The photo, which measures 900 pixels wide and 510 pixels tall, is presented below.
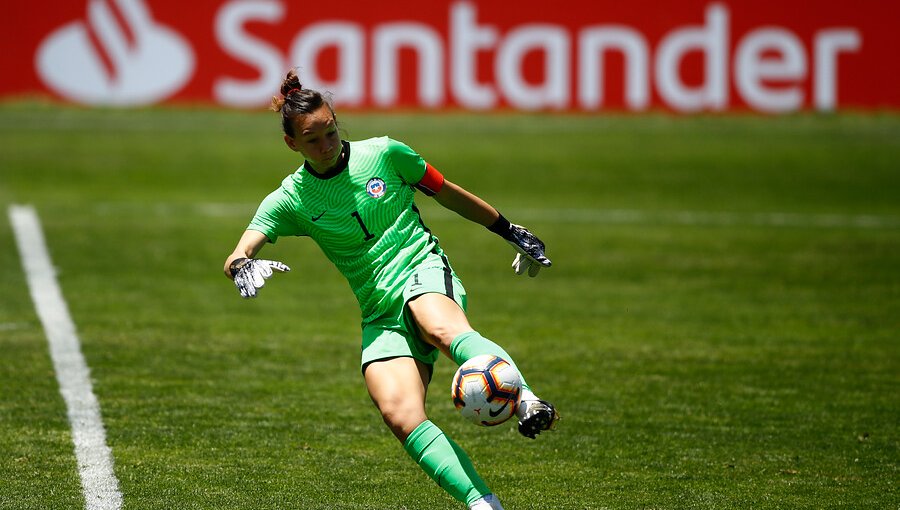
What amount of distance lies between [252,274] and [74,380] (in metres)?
3.88

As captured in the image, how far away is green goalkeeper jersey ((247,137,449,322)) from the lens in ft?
20.9

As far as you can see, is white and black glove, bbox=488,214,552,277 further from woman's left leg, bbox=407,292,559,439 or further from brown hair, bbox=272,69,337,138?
brown hair, bbox=272,69,337,138

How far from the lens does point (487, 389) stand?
556cm

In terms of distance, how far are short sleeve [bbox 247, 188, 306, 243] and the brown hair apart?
385mm

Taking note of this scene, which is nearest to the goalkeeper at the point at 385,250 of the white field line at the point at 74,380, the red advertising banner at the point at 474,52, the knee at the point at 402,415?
the knee at the point at 402,415

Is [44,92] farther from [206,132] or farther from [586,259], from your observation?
[586,259]

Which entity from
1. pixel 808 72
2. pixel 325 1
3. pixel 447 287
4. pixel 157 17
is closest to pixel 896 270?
pixel 447 287

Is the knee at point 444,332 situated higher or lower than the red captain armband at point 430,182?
lower

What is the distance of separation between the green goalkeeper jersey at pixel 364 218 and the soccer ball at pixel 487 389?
2.65 feet

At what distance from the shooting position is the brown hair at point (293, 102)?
6.10m

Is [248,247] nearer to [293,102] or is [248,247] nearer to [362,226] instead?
[362,226]

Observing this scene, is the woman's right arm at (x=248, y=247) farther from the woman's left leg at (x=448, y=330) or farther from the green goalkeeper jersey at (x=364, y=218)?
the woman's left leg at (x=448, y=330)

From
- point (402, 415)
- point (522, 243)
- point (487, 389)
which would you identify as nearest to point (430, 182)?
point (522, 243)

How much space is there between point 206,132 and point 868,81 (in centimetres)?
1406
